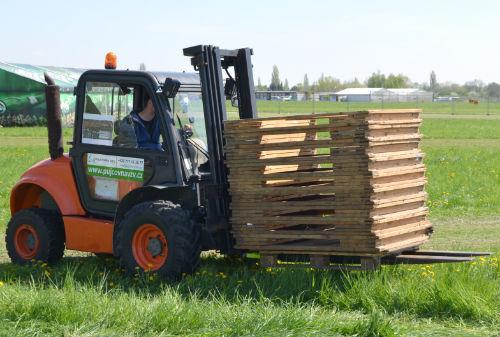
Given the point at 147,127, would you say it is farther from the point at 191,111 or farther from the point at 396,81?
the point at 396,81

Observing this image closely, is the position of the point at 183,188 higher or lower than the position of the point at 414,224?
higher

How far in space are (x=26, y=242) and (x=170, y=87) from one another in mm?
2674

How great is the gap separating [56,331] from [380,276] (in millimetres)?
2763

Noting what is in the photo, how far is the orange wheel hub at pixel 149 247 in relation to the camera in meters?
6.94

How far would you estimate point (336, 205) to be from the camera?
6355mm

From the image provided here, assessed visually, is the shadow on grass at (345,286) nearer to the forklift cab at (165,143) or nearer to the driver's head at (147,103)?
the forklift cab at (165,143)

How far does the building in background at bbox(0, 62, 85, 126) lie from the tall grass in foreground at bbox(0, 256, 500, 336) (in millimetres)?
29277

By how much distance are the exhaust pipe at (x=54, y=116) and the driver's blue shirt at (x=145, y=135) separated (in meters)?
1.12

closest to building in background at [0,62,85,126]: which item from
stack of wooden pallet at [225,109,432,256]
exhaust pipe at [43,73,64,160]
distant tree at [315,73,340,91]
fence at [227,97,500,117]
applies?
fence at [227,97,500,117]

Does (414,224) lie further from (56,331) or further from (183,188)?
(56,331)

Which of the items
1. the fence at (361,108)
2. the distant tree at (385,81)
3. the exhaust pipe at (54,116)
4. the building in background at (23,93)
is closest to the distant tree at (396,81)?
the distant tree at (385,81)

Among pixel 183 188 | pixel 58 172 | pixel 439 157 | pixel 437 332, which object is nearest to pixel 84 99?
pixel 58 172

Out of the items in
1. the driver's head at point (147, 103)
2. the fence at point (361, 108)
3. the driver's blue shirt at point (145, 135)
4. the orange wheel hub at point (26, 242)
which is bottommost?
the fence at point (361, 108)

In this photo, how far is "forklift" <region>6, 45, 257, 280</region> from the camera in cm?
693
